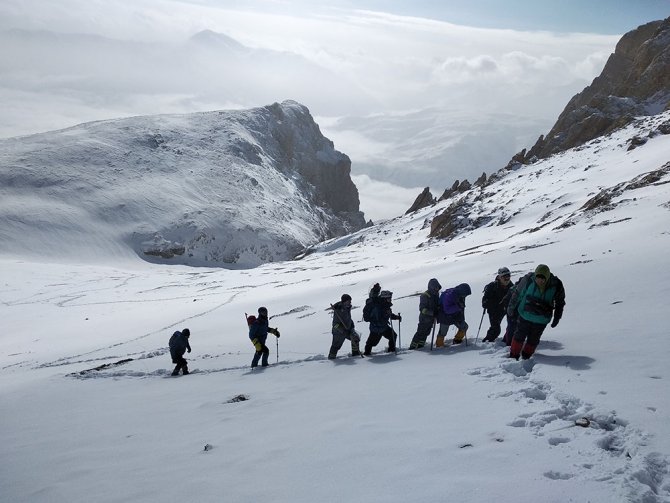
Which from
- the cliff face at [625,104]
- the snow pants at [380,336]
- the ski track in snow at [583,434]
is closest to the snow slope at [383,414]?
the ski track in snow at [583,434]

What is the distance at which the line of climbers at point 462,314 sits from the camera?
362 inches

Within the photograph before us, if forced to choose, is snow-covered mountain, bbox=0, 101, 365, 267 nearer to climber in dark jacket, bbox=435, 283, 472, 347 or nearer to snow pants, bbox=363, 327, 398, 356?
snow pants, bbox=363, 327, 398, 356

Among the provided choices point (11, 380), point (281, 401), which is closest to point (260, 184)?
point (11, 380)

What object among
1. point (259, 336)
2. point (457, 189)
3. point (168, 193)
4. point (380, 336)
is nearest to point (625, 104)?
point (457, 189)

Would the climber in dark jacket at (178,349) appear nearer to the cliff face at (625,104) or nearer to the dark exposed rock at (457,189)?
the cliff face at (625,104)

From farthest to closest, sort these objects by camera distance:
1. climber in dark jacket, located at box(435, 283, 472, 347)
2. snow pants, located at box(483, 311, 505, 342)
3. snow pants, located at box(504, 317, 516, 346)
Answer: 1. climber in dark jacket, located at box(435, 283, 472, 347)
2. snow pants, located at box(483, 311, 505, 342)
3. snow pants, located at box(504, 317, 516, 346)

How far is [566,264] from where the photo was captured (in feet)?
63.6

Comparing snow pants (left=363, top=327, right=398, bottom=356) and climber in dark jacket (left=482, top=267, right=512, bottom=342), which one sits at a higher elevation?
climber in dark jacket (left=482, top=267, right=512, bottom=342)

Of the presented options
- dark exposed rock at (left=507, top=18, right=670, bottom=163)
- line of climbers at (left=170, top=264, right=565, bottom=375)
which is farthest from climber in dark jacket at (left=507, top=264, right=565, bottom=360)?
dark exposed rock at (left=507, top=18, right=670, bottom=163)

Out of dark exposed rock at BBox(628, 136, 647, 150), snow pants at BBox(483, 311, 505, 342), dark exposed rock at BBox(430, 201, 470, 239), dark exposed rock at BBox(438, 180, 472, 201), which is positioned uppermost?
dark exposed rock at BBox(438, 180, 472, 201)

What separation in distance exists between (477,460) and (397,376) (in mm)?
4779

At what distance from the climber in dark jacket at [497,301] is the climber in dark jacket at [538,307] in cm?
251

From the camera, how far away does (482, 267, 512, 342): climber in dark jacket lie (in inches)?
473

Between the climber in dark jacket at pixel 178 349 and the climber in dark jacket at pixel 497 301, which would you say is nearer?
the climber in dark jacket at pixel 497 301
